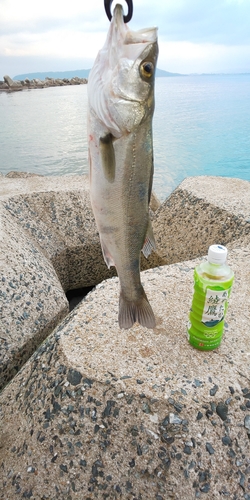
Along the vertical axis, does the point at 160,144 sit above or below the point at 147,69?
below

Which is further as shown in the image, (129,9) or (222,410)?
(222,410)

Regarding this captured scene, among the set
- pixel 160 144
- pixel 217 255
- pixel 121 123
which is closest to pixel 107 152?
pixel 121 123

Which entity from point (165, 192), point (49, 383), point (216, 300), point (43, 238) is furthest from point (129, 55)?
point (165, 192)

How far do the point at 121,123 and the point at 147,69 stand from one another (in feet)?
0.87

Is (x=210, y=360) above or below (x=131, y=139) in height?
below

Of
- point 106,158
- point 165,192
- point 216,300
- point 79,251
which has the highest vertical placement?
point 106,158

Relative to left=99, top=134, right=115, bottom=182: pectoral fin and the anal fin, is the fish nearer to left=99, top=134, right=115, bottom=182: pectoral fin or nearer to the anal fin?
left=99, top=134, right=115, bottom=182: pectoral fin

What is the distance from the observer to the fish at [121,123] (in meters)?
1.45

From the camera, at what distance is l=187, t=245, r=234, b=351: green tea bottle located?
189cm

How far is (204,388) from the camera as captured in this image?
200 cm

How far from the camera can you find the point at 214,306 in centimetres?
194

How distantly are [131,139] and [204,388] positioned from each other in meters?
1.48

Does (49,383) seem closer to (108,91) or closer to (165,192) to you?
(108,91)

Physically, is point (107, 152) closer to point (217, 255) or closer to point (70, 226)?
point (217, 255)
